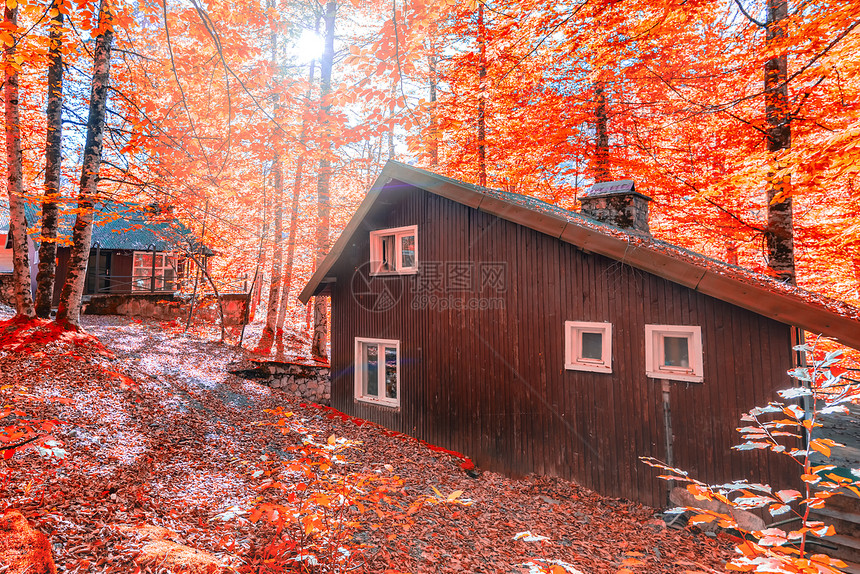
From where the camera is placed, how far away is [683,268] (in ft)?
19.4

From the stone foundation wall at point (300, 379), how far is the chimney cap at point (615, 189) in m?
8.94

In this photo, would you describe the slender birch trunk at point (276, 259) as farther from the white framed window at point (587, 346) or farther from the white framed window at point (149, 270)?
the white framed window at point (587, 346)

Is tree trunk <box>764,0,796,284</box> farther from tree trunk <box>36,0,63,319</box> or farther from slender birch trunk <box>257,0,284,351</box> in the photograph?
tree trunk <box>36,0,63,319</box>

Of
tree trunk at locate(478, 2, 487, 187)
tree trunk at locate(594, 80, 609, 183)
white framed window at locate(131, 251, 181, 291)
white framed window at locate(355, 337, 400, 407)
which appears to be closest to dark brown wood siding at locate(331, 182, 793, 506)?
white framed window at locate(355, 337, 400, 407)

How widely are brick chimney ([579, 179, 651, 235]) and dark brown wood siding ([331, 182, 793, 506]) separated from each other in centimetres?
282

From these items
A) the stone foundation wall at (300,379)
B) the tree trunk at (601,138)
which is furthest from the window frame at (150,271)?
the tree trunk at (601,138)

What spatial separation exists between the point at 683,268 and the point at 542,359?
2.77 metres

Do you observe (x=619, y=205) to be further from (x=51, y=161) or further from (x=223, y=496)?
(x=51, y=161)

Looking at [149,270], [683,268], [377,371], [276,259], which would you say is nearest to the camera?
[683,268]

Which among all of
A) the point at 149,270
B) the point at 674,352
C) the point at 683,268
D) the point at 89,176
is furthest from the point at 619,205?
the point at 149,270

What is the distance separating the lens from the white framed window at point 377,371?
31.8ft

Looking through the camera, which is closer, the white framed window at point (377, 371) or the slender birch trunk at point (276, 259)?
the white framed window at point (377, 371)

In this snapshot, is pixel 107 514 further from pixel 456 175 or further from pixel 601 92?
pixel 601 92

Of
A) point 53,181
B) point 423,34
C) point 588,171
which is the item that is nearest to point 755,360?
point 423,34
